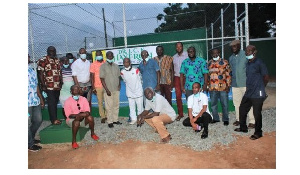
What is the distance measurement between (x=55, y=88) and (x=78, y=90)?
39.1 inches

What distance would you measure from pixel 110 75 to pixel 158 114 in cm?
157

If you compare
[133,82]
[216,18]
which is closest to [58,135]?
[133,82]

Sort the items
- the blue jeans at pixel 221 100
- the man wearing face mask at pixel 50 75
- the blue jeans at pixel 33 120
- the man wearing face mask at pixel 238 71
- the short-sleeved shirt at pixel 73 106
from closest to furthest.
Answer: the blue jeans at pixel 33 120
the short-sleeved shirt at pixel 73 106
the man wearing face mask at pixel 238 71
the blue jeans at pixel 221 100
the man wearing face mask at pixel 50 75

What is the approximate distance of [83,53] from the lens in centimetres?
532

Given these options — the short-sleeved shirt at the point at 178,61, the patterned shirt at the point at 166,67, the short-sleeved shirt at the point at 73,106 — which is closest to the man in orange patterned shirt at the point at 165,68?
the patterned shirt at the point at 166,67

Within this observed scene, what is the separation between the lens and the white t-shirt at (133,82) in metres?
5.10

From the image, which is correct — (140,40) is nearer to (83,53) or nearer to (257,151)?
(83,53)

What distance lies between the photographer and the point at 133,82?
16.8 ft

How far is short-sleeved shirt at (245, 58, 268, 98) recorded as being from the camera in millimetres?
4059

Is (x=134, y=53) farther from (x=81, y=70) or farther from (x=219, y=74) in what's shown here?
(x=219, y=74)

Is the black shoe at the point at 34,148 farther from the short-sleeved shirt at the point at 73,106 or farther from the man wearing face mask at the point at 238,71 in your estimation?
the man wearing face mask at the point at 238,71

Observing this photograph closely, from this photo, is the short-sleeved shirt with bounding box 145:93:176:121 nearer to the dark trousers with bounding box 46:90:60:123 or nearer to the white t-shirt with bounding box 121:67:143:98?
the white t-shirt with bounding box 121:67:143:98

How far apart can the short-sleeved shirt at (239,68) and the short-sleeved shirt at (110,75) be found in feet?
8.79

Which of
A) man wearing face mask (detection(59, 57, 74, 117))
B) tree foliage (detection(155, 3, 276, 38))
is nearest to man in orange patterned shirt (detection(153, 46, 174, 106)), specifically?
man wearing face mask (detection(59, 57, 74, 117))
